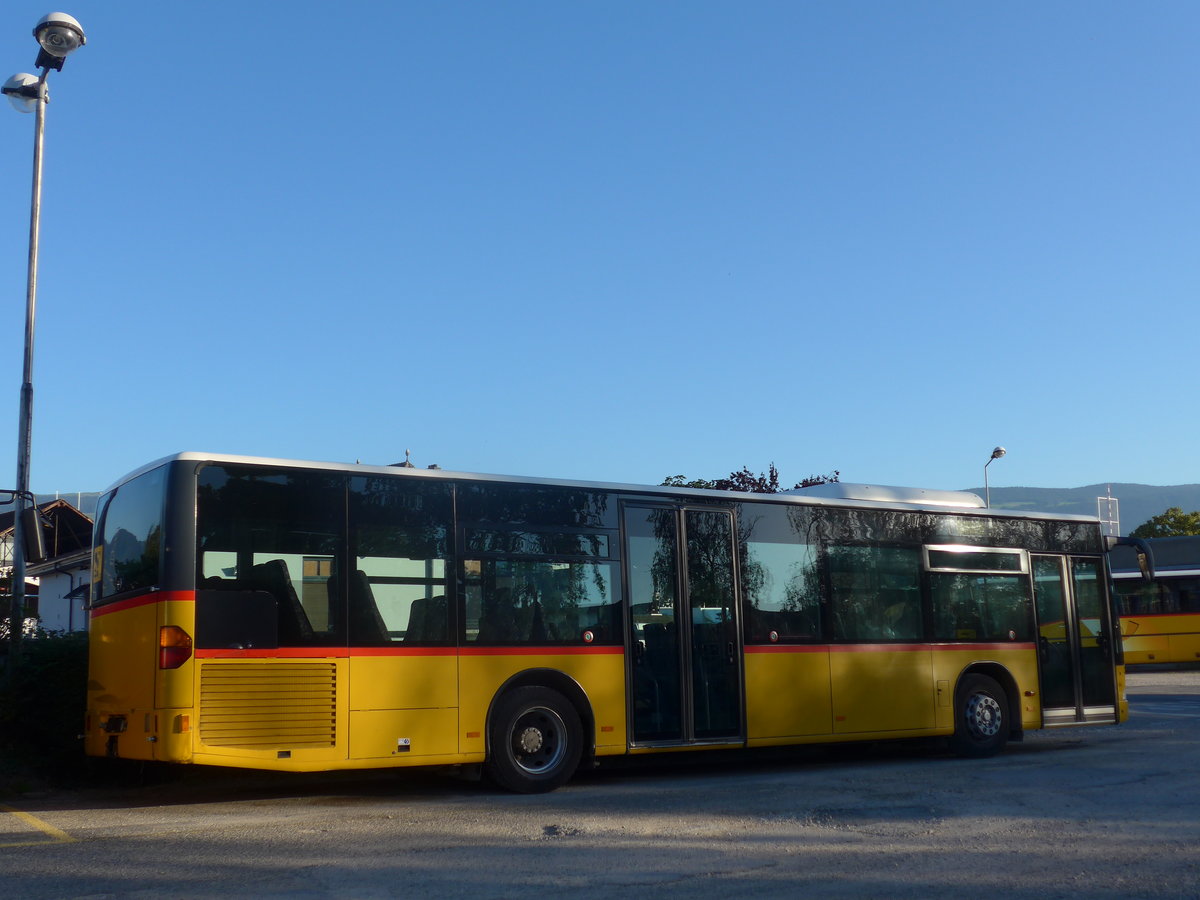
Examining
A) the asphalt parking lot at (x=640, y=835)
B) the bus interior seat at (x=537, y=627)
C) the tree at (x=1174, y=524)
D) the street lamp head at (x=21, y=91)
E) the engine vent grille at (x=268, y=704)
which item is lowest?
the asphalt parking lot at (x=640, y=835)

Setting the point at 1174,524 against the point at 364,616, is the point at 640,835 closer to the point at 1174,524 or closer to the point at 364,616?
the point at 364,616

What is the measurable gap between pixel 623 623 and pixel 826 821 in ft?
10.5

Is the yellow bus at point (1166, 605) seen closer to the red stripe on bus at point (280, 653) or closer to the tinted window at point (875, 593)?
the tinted window at point (875, 593)

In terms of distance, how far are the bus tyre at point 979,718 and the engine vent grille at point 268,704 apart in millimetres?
7586

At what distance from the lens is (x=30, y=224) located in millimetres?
13359

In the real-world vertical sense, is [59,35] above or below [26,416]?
above

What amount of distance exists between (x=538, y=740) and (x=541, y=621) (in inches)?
41.4

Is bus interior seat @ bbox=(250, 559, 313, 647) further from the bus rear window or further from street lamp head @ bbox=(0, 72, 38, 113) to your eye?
street lamp head @ bbox=(0, 72, 38, 113)

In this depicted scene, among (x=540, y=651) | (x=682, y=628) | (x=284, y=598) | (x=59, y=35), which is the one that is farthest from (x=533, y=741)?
(x=59, y=35)

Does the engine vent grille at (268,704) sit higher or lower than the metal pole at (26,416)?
lower

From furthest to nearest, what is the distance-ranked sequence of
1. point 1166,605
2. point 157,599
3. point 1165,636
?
point 1165,636 → point 1166,605 → point 157,599

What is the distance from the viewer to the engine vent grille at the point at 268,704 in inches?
363

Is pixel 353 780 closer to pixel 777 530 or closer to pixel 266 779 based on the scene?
pixel 266 779

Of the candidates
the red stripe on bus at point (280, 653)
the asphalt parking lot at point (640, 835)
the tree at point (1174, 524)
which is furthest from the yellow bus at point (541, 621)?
the tree at point (1174, 524)
